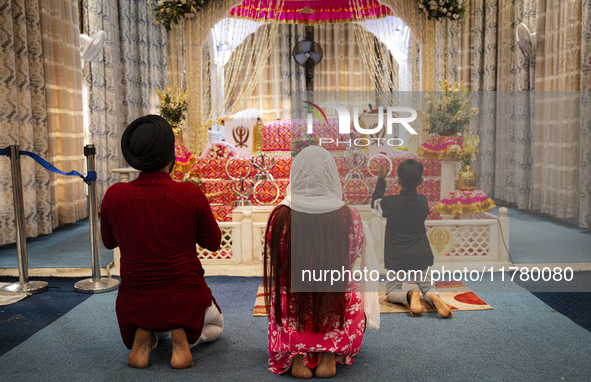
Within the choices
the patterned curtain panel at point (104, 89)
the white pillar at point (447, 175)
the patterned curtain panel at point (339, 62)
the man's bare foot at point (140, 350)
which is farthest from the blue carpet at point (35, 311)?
the patterned curtain panel at point (339, 62)

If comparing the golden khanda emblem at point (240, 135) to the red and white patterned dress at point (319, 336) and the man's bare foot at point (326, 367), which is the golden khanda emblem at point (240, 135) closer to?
the red and white patterned dress at point (319, 336)

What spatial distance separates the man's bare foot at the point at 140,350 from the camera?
1.76 metres

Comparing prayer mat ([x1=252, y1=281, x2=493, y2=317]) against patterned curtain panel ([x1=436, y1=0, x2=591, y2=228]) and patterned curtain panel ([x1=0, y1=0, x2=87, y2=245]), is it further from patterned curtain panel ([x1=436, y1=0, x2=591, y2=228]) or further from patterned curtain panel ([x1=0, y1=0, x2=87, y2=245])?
patterned curtain panel ([x1=0, y1=0, x2=87, y2=245])

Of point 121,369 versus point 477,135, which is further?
point 477,135

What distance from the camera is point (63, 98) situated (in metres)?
4.65

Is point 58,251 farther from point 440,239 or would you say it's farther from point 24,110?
point 440,239

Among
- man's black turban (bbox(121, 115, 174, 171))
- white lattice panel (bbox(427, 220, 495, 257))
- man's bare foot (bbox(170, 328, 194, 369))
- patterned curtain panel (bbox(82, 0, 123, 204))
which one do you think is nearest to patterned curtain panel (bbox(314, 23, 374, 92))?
patterned curtain panel (bbox(82, 0, 123, 204))

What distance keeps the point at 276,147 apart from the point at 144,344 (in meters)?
4.53

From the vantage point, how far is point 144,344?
5.82 ft

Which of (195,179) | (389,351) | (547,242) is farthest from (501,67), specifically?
(389,351)

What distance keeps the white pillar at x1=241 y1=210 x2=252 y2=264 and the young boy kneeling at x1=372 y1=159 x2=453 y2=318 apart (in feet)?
3.39

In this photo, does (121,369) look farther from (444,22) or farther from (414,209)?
(444,22)

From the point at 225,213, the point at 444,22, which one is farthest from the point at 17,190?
the point at 444,22

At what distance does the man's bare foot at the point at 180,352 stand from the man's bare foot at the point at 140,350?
10 centimetres
